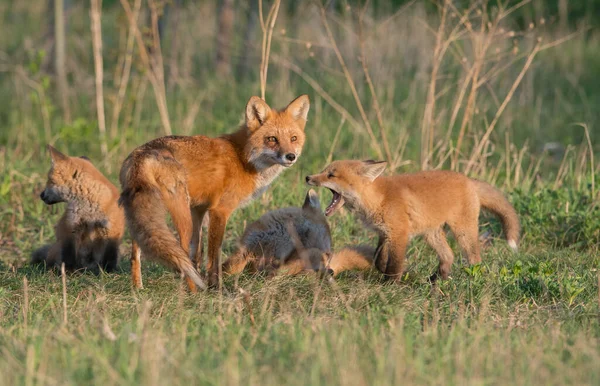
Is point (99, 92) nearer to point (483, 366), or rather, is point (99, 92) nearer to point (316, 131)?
point (316, 131)

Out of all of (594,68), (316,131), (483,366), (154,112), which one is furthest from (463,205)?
(594,68)

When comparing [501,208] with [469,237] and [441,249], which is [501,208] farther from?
[441,249]

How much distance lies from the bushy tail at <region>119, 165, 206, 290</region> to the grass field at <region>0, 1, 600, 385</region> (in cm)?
28

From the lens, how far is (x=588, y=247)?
7.01 meters

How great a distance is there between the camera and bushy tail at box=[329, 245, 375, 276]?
6.05 meters

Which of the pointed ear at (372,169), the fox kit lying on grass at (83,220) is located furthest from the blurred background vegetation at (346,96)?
the pointed ear at (372,169)

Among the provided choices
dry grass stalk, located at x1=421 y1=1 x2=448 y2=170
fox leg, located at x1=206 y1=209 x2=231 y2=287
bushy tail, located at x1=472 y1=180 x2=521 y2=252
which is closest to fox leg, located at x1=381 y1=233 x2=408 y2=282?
bushy tail, located at x1=472 y1=180 x2=521 y2=252

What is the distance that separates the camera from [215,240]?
590 centimetres

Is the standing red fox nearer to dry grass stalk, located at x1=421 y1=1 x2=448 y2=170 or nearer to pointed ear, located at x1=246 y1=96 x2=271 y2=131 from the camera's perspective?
pointed ear, located at x1=246 y1=96 x2=271 y2=131

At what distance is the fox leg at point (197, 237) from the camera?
6.25m

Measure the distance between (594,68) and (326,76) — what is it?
505 cm

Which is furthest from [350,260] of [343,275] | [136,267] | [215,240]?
[136,267]

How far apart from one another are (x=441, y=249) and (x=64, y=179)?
2893mm

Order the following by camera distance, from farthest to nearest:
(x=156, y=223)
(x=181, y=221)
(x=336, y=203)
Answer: (x=336, y=203), (x=181, y=221), (x=156, y=223)
